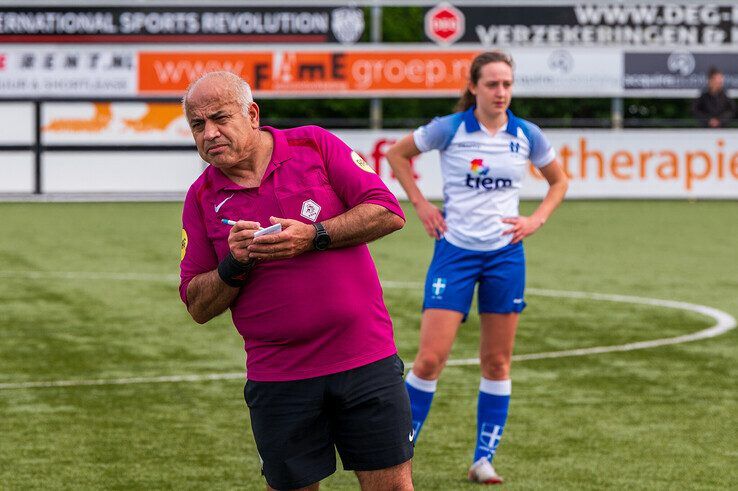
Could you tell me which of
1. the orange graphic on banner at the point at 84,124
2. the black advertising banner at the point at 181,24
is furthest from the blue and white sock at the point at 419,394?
the orange graphic on banner at the point at 84,124

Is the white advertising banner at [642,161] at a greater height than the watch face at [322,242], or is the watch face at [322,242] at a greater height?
the watch face at [322,242]

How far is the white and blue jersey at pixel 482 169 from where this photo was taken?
705 cm

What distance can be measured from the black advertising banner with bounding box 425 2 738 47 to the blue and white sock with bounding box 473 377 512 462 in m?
21.6

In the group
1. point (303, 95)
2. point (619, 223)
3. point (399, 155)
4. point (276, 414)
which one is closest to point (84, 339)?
point (399, 155)

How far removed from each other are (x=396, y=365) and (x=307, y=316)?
0.38 m

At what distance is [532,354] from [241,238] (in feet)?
20.8

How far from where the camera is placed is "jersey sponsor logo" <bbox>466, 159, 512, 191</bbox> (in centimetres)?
710

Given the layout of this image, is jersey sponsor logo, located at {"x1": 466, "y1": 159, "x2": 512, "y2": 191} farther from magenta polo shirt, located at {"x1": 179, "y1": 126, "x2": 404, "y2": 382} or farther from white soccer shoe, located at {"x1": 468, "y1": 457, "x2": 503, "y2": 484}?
magenta polo shirt, located at {"x1": 179, "y1": 126, "x2": 404, "y2": 382}

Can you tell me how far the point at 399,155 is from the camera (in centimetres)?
743

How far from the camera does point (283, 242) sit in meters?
4.29

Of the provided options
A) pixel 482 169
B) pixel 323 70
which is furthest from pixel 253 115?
pixel 323 70

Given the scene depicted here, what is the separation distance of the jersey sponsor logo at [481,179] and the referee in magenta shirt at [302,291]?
2.48 metres

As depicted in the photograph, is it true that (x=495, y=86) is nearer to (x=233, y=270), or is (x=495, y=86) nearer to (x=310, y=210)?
(x=310, y=210)

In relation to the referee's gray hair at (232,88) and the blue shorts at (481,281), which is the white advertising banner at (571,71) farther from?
the referee's gray hair at (232,88)
